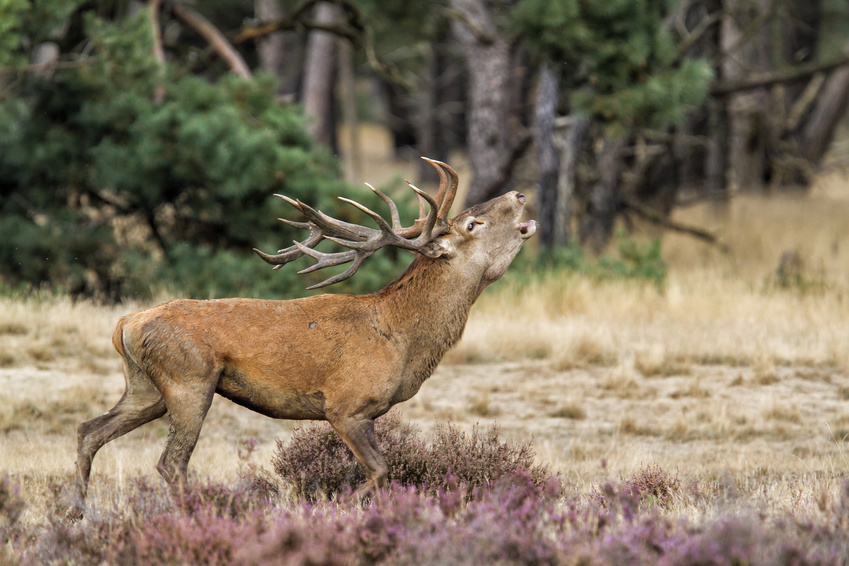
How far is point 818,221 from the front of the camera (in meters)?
17.5

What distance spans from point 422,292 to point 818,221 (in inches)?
564

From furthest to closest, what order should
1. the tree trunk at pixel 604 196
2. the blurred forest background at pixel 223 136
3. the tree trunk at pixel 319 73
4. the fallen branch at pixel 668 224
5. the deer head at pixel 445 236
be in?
1. the tree trunk at pixel 319 73
2. the fallen branch at pixel 668 224
3. the tree trunk at pixel 604 196
4. the blurred forest background at pixel 223 136
5. the deer head at pixel 445 236

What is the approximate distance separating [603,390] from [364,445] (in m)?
4.44

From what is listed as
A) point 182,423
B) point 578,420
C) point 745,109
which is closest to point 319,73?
point 745,109

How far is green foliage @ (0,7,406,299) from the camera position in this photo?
37.2 ft

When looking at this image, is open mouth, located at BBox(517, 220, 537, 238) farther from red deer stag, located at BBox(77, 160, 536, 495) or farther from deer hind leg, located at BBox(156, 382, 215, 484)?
deer hind leg, located at BBox(156, 382, 215, 484)

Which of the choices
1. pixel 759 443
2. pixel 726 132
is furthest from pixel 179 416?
pixel 726 132

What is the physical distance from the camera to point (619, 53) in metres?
11.3

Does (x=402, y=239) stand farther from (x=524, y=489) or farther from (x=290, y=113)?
(x=290, y=113)

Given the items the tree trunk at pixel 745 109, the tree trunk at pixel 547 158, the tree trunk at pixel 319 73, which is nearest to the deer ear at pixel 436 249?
the tree trunk at pixel 547 158

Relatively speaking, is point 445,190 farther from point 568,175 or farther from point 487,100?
point 487,100

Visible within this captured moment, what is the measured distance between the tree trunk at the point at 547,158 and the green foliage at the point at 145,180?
2.54 m

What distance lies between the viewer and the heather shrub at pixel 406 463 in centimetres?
551

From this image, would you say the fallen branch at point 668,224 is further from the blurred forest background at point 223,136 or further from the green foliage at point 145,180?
the green foliage at point 145,180
